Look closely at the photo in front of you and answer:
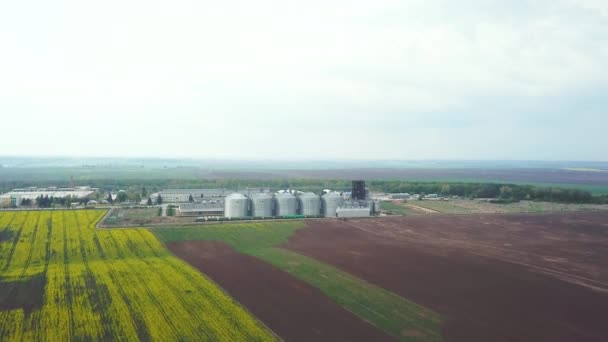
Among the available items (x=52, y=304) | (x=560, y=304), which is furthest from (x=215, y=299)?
(x=560, y=304)

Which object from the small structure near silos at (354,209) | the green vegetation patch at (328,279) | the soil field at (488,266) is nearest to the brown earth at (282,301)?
the green vegetation patch at (328,279)

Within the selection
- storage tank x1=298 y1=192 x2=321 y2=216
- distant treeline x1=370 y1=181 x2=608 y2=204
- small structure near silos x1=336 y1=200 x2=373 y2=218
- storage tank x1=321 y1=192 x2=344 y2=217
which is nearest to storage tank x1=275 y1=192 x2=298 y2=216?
storage tank x1=298 y1=192 x2=321 y2=216

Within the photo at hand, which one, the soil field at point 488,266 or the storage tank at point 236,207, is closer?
the soil field at point 488,266

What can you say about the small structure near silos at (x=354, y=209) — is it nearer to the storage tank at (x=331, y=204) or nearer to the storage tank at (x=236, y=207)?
the storage tank at (x=331, y=204)

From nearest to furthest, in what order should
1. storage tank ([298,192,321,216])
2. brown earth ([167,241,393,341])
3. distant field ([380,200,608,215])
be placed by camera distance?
brown earth ([167,241,393,341]), storage tank ([298,192,321,216]), distant field ([380,200,608,215])

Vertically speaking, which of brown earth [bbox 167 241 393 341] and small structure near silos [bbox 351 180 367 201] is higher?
small structure near silos [bbox 351 180 367 201]

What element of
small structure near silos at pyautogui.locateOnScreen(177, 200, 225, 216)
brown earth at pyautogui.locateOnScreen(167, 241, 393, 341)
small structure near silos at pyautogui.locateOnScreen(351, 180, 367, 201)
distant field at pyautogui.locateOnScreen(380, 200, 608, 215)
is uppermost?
small structure near silos at pyautogui.locateOnScreen(351, 180, 367, 201)

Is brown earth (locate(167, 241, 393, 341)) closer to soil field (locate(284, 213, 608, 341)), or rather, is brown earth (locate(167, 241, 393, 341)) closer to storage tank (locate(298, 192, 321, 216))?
soil field (locate(284, 213, 608, 341))
